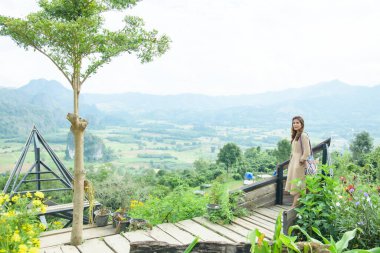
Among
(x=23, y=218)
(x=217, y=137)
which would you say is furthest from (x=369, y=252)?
(x=217, y=137)

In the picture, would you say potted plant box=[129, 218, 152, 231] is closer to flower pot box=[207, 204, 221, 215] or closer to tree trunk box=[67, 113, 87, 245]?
tree trunk box=[67, 113, 87, 245]

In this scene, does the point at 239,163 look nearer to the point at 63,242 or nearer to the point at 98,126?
the point at 63,242

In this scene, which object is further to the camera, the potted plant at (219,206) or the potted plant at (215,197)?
the potted plant at (215,197)

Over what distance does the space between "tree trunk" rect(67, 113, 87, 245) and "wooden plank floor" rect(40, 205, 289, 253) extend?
17 centimetres

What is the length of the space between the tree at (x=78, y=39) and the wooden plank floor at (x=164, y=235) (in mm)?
271

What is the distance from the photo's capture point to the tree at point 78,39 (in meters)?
4.02

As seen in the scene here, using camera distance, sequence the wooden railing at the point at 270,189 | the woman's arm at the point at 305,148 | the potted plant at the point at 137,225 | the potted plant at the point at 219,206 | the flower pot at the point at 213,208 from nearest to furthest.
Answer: the potted plant at the point at 137,225 → the woman's arm at the point at 305,148 → the potted plant at the point at 219,206 → the flower pot at the point at 213,208 → the wooden railing at the point at 270,189

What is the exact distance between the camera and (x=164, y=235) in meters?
4.56

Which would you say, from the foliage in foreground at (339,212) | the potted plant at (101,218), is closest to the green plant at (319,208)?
the foliage in foreground at (339,212)

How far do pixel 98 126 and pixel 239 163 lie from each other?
151246 millimetres

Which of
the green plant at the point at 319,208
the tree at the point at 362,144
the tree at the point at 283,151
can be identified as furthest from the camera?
the tree at the point at 283,151

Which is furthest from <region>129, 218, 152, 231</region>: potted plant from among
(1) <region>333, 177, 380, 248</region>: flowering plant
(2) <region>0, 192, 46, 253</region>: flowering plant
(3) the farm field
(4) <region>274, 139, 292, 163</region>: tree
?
(3) the farm field

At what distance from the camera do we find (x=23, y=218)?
9.32 feet

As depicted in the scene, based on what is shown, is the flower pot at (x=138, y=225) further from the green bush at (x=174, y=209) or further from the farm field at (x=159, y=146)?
the farm field at (x=159, y=146)
